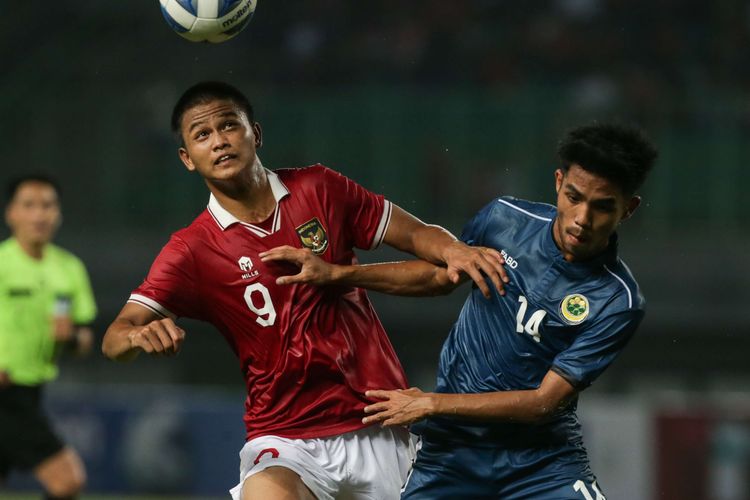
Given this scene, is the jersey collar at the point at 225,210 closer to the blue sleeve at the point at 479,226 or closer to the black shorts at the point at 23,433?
the blue sleeve at the point at 479,226

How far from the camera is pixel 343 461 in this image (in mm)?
4496

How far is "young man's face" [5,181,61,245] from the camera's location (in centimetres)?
774

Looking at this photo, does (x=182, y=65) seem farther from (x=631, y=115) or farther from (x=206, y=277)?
(x=206, y=277)

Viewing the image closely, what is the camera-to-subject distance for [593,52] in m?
14.7

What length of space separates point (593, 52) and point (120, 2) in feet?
19.6

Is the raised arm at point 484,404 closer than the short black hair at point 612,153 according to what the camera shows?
No

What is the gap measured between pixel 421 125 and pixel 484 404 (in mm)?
9723

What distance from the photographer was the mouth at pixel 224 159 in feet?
14.4

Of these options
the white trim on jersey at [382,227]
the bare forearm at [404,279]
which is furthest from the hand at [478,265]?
the white trim on jersey at [382,227]

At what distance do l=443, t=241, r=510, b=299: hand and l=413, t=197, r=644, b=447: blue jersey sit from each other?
0.28 ft

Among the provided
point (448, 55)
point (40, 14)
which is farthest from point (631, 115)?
point (40, 14)

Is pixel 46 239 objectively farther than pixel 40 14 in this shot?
No

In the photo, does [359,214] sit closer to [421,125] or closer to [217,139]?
[217,139]

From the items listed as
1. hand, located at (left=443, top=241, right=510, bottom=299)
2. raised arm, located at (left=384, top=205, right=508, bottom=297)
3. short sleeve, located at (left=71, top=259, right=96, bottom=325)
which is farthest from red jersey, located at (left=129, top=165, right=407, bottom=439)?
short sleeve, located at (left=71, top=259, right=96, bottom=325)
